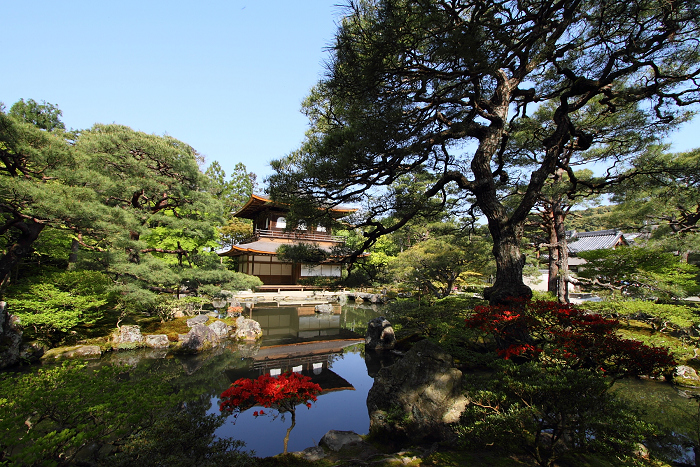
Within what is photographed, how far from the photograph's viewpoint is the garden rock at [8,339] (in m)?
5.21

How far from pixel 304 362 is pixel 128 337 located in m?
4.12

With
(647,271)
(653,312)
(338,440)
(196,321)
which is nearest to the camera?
(338,440)

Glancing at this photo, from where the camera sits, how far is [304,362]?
6754mm

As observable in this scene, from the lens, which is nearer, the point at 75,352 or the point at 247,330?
the point at 75,352

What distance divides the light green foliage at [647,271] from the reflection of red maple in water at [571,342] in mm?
6412

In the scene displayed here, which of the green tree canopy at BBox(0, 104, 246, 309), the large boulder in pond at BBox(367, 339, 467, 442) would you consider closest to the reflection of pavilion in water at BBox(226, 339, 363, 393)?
the large boulder in pond at BBox(367, 339, 467, 442)

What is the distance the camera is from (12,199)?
5.22 m

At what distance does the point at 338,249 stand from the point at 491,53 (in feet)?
11.0

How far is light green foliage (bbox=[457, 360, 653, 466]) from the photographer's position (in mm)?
2072

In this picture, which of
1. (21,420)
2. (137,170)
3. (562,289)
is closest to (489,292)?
(21,420)

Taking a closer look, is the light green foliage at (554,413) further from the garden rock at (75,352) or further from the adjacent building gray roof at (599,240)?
the adjacent building gray roof at (599,240)

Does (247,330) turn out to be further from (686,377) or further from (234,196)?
(234,196)

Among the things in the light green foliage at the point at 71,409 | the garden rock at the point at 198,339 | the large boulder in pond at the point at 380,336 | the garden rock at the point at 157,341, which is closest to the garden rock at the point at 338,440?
the light green foliage at the point at 71,409

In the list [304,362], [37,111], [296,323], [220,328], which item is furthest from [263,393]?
[37,111]
